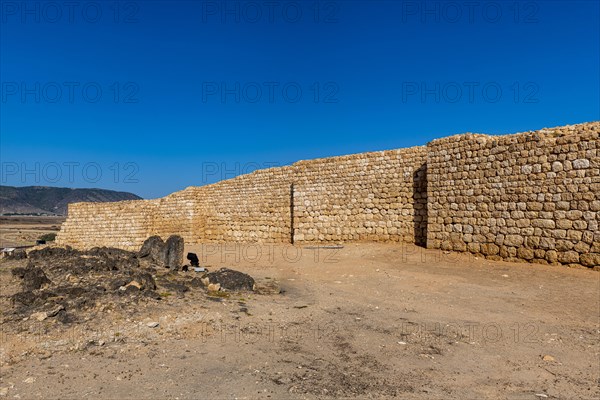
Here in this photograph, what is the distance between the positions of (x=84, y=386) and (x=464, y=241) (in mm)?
10291

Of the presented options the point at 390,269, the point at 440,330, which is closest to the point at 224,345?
the point at 440,330

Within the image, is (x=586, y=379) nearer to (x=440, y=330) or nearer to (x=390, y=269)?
(x=440, y=330)

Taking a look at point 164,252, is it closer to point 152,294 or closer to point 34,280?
point 34,280

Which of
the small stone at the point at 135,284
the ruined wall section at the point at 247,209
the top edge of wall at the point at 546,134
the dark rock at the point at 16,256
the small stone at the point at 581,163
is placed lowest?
the dark rock at the point at 16,256

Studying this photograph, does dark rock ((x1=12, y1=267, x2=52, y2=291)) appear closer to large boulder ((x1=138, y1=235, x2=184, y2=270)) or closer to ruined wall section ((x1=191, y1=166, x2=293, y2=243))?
large boulder ((x1=138, y1=235, x2=184, y2=270))

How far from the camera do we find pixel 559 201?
934 cm

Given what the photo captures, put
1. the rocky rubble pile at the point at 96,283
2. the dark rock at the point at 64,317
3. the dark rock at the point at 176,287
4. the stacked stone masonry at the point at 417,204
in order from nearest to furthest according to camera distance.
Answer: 1. the dark rock at the point at 64,317
2. the rocky rubble pile at the point at 96,283
3. the dark rock at the point at 176,287
4. the stacked stone masonry at the point at 417,204

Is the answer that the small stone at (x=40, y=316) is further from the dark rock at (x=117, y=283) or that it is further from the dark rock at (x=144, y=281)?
the dark rock at (x=144, y=281)

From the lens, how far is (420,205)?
13.1 meters

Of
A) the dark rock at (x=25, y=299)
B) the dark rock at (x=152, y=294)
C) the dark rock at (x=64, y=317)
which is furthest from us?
the dark rock at (x=152, y=294)

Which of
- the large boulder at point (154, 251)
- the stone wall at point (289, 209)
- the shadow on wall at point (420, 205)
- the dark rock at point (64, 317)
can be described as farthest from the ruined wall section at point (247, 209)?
the dark rock at point (64, 317)

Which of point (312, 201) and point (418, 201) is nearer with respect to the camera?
point (418, 201)

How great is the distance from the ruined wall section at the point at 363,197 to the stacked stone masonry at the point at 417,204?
0.12 feet

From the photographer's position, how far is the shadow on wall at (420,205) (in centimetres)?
1295
